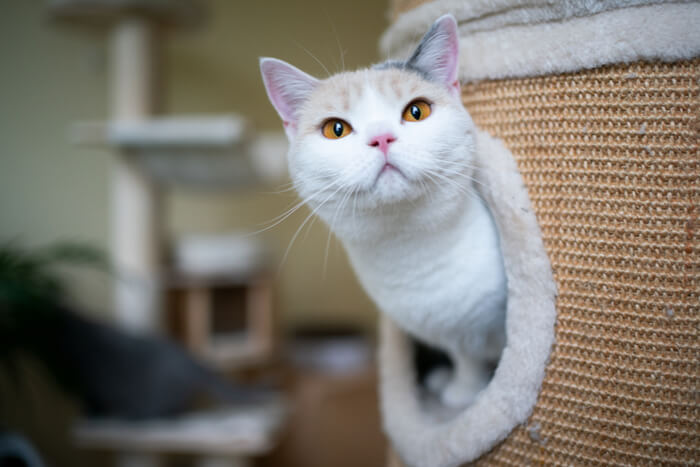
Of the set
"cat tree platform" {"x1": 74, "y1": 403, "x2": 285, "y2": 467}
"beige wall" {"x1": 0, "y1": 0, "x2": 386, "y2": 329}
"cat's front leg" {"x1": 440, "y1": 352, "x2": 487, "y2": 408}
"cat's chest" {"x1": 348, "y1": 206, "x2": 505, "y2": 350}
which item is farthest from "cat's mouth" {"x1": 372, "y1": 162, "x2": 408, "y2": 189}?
"beige wall" {"x1": 0, "y1": 0, "x2": 386, "y2": 329}

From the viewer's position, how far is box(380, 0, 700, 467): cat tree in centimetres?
51

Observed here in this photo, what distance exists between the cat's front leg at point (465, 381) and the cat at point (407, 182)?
0.22ft

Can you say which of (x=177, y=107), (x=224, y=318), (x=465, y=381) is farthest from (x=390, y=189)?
(x=177, y=107)

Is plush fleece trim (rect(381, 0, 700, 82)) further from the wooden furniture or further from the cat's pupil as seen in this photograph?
the wooden furniture

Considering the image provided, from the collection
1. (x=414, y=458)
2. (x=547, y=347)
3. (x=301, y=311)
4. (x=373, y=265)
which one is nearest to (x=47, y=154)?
(x=301, y=311)

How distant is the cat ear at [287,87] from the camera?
588 millimetres

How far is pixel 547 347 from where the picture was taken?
56 centimetres

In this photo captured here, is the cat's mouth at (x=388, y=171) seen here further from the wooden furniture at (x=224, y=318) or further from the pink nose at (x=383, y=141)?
the wooden furniture at (x=224, y=318)

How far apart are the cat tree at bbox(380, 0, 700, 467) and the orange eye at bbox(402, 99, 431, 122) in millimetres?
114

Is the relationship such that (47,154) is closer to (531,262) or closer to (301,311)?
(301,311)

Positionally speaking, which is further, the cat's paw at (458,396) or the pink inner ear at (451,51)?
the cat's paw at (458,396)

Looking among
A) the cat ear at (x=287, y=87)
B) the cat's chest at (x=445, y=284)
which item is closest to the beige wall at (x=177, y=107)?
the cat ear at (x=287, y=87)

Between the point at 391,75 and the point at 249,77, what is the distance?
159 centimetres

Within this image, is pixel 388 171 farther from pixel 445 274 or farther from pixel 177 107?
pixel 177 107
